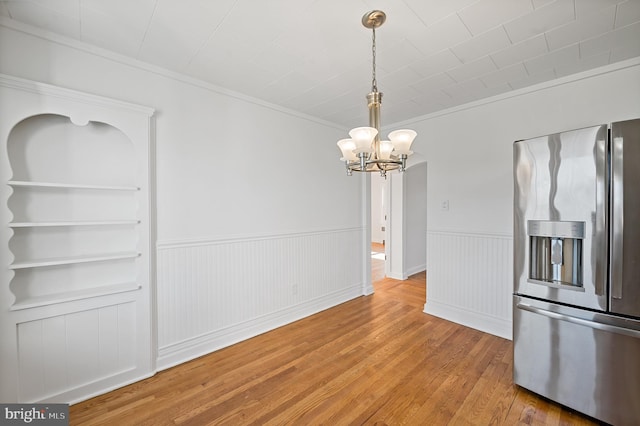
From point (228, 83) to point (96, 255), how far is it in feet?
6.30

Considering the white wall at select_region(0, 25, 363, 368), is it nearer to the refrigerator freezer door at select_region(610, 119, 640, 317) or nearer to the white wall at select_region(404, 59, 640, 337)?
the white wall at select_region(404, 59, 640, 337)

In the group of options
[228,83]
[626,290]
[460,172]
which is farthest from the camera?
[460,172]

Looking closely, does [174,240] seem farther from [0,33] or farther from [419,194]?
[419,194]

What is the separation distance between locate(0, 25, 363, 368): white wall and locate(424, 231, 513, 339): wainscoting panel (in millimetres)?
1411

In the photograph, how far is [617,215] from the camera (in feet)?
5.49

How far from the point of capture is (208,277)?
2682 mm

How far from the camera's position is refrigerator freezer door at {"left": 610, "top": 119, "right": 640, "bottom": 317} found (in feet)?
5.33

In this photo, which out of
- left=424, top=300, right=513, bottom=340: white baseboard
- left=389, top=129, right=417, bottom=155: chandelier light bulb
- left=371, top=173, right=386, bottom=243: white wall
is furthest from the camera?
left=371, top=173, right=386, bottom=243: white wall

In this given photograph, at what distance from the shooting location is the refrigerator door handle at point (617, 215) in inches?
65.6

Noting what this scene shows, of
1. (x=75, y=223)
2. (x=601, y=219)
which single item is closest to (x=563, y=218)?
(x=601, y=219)

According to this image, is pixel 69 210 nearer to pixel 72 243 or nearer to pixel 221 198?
pixel 72 243

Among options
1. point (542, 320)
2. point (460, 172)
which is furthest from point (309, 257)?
point (542, 320)

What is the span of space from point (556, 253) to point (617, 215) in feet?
1.38

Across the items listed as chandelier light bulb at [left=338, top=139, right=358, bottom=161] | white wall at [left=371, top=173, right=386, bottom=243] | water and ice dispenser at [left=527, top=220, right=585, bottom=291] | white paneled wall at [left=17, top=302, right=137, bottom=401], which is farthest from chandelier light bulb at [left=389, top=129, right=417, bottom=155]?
white wall at [left=371, top=173, right=386, bottom=243]
